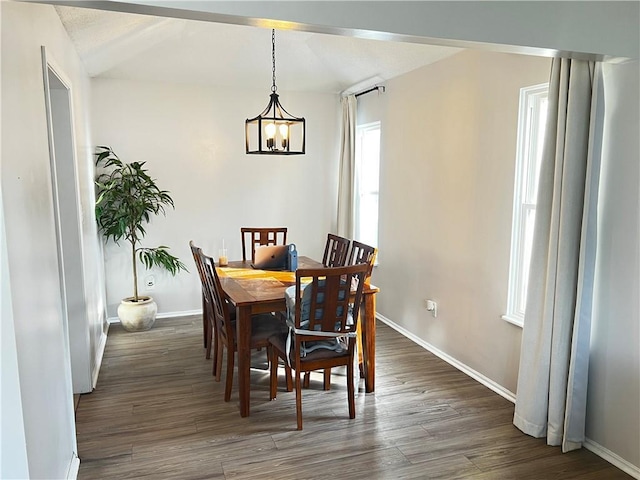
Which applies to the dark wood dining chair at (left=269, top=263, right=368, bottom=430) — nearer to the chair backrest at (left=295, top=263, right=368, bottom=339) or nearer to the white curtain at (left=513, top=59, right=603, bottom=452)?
the chair backrest at (left=295, top=263, right=368, bottom=339)

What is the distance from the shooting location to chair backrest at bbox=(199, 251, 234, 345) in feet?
10.4

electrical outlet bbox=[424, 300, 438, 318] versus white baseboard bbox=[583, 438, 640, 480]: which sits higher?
electrical outlet bbox=[424, 300, 438, 318]

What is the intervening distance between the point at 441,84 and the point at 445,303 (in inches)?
71.3

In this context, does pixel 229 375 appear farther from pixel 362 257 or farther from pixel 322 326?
pixel 362 257

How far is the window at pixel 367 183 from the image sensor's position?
17.5 feet

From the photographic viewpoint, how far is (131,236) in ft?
15.7

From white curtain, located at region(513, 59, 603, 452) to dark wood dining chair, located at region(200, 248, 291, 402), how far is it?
162cm

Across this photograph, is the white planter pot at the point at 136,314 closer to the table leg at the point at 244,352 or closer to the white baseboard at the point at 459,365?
the table leg at the point at 244,352

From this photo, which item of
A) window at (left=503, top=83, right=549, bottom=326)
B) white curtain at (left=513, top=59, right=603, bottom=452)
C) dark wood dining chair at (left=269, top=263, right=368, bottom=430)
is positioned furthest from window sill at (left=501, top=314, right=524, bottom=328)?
dark wood dining chair at (left=269, top=263, right=368, bottom=430)

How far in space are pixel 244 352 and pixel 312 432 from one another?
2.08 ft

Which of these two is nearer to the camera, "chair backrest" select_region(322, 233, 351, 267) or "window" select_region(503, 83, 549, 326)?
"window" select_region(503, 83, 549, 326)

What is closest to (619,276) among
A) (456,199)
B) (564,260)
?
(564,260)

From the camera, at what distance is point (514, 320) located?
10.9ft

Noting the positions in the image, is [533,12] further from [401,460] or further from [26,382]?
[26,382]
